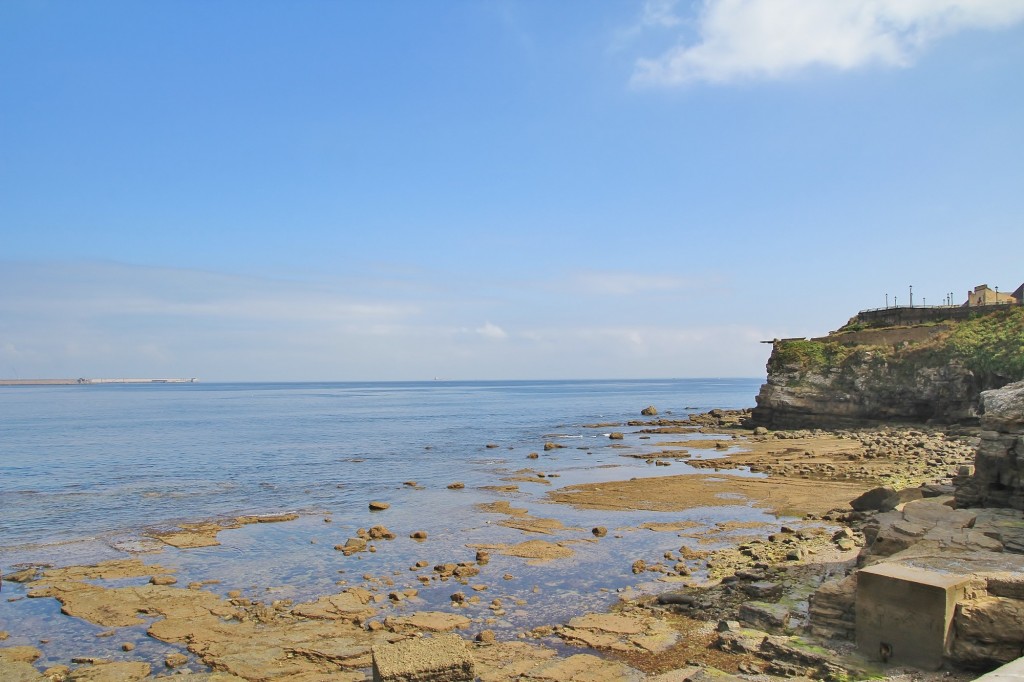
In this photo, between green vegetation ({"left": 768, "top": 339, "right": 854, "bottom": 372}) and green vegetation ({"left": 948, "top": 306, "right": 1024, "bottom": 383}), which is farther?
green vegetation ({"left": 768, "top": 339, "right": 854, "bottom": 372})

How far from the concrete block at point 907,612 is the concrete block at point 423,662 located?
6.96m

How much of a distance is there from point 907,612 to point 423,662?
319 inches

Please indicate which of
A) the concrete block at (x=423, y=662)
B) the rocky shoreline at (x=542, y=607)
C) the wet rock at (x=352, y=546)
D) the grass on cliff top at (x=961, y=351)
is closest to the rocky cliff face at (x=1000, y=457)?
the rocky shoreline at (x=542, y=607)

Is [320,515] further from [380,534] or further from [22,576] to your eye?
[22,576]

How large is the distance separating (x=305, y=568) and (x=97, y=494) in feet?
68.0

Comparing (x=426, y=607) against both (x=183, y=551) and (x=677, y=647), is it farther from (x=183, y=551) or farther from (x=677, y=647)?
(x=183, y=551)

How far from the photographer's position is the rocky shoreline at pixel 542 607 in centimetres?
1284

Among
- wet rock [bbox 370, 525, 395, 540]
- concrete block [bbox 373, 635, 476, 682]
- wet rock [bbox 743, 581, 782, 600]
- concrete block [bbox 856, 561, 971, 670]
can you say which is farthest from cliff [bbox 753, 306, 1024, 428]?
concrete block [bbox 373, 635, 476, 682]

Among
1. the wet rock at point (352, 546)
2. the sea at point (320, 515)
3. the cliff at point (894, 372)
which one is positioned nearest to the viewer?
the sea at point (320, 515)

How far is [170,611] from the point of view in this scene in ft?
54.7

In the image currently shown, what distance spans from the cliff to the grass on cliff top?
0.07m

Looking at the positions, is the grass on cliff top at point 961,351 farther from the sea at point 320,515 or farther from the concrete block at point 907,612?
the concrete block at point 907,612

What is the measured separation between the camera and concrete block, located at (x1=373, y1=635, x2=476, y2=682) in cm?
1091

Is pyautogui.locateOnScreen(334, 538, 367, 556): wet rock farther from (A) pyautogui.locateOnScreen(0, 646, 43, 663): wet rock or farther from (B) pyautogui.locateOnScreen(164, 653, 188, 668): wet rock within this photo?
(A) pyautogui.locateOnScreen(0, 646, 43, 663): wet rock
